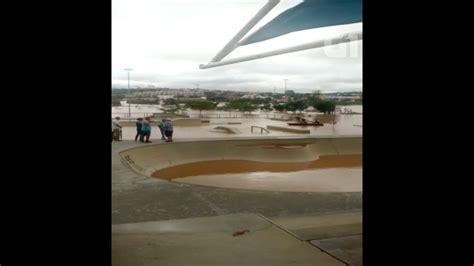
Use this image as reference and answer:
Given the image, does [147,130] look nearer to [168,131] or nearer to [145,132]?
[145,132]

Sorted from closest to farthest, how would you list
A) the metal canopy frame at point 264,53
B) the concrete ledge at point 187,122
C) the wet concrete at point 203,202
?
the wet concrete at point 203,202
the metal canopy frame at point 264,53
the concrete ledge at point 187,122

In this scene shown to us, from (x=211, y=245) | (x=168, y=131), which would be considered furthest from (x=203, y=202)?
(x=168, y=131)

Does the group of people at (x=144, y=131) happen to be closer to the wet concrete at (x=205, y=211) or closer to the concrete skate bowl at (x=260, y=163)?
the concrete skate bowl at (x=260, y=163)

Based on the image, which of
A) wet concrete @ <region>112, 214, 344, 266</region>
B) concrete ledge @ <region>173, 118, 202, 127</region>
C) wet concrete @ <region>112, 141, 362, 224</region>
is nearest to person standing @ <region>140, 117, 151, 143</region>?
wet concrete @ <region>112, 141, 362, 224</region>

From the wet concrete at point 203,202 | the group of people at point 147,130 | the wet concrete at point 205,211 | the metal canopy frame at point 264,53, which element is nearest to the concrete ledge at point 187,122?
the metal canopy frame at point 264,53

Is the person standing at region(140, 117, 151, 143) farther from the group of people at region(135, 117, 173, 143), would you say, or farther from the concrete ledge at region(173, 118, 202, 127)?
the concrete ledge at region(173, 118, 202, 127)

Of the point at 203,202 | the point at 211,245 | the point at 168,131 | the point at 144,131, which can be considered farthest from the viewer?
the point at 168,131

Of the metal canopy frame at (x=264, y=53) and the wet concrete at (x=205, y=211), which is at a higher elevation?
the metal canopy frame at (x=264, y=53)
